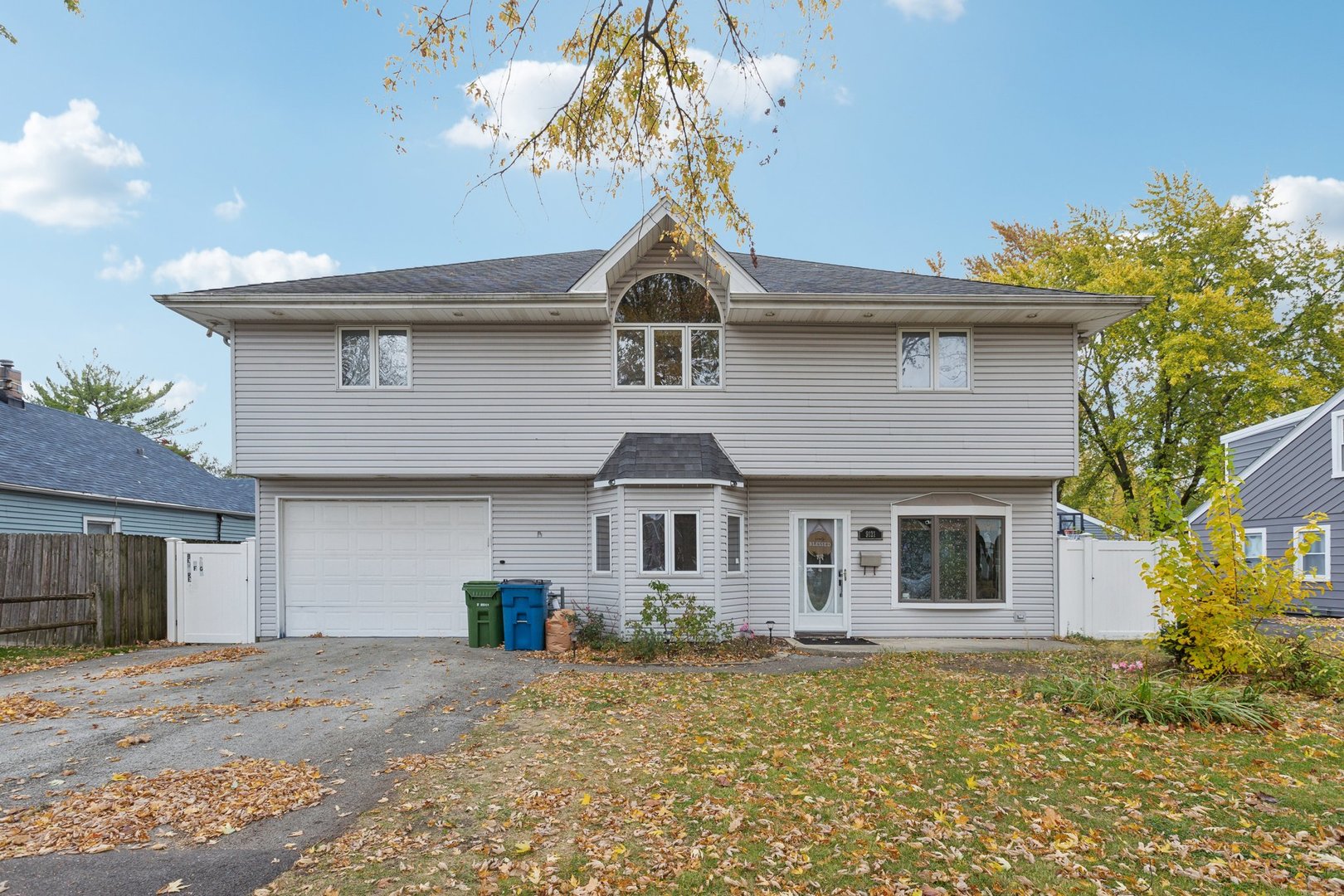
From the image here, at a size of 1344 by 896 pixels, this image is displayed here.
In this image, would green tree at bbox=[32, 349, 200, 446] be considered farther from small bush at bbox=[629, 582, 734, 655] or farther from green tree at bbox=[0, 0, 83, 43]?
small bush at bbox=[629, 582, 734, 655]

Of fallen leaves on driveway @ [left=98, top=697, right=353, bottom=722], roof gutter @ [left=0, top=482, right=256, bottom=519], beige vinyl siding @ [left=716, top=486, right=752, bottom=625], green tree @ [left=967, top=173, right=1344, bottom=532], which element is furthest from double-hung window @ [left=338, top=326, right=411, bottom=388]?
green tree @ [left=967, top=173, right=1344, bottom=532]

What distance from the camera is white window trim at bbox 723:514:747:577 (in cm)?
1251

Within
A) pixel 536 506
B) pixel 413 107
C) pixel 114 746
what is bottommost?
pixel 114 746

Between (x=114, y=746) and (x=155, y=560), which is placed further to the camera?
(x=155, y=560)

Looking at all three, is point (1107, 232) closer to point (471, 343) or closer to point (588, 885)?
point (471, 343)

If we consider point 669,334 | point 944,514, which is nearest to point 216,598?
point 669,334

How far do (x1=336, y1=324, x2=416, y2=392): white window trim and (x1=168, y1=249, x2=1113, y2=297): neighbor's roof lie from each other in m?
0.62

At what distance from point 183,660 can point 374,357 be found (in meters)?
5.12

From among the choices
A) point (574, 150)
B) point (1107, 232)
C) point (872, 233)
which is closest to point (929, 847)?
point (574, 150)

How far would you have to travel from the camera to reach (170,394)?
3966 cm

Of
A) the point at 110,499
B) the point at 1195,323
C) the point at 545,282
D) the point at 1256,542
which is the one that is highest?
the point at 1195,323

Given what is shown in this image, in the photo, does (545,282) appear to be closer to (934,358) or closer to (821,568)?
(934,358)

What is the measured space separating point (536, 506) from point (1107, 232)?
70.4 feet

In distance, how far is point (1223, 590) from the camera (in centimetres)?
814
